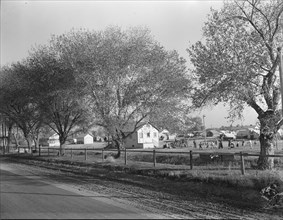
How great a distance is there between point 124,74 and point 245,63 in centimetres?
1183

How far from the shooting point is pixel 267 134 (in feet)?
49.9

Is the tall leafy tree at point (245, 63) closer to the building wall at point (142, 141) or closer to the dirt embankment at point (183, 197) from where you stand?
the dirt embankment at point (183, 197)

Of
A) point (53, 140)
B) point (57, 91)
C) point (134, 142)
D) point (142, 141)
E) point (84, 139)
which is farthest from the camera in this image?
point (84, 139)

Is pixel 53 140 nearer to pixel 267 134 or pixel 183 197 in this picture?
pixel 267 134

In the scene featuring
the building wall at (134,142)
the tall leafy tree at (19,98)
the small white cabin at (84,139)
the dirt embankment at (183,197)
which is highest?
the tall leafy tree at (19,98)

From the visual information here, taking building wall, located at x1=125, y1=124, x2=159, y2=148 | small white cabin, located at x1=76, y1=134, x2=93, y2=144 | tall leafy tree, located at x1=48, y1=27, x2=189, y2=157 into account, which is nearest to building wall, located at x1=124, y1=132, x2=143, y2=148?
building wall, located at x1=125, y1=124, x2=159, y2=148

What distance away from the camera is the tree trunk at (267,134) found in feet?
48.4

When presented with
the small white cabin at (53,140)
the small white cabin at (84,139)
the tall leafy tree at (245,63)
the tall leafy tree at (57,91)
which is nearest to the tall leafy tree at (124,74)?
the tall leafy tree at (57,91)

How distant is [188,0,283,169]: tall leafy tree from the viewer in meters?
14.1

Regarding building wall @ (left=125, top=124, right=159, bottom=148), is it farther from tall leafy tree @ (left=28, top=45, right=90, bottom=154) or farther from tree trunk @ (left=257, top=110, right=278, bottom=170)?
tree trunk @ (left=257, top=110, right=278, bottom=170)

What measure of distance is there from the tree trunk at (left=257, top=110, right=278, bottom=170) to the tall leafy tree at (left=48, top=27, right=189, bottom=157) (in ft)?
29.8

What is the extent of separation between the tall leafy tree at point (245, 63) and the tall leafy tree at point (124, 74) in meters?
8.64

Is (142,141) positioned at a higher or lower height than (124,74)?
lower

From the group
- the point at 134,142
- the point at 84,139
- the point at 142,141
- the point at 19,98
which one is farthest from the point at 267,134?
the point at 84,139
